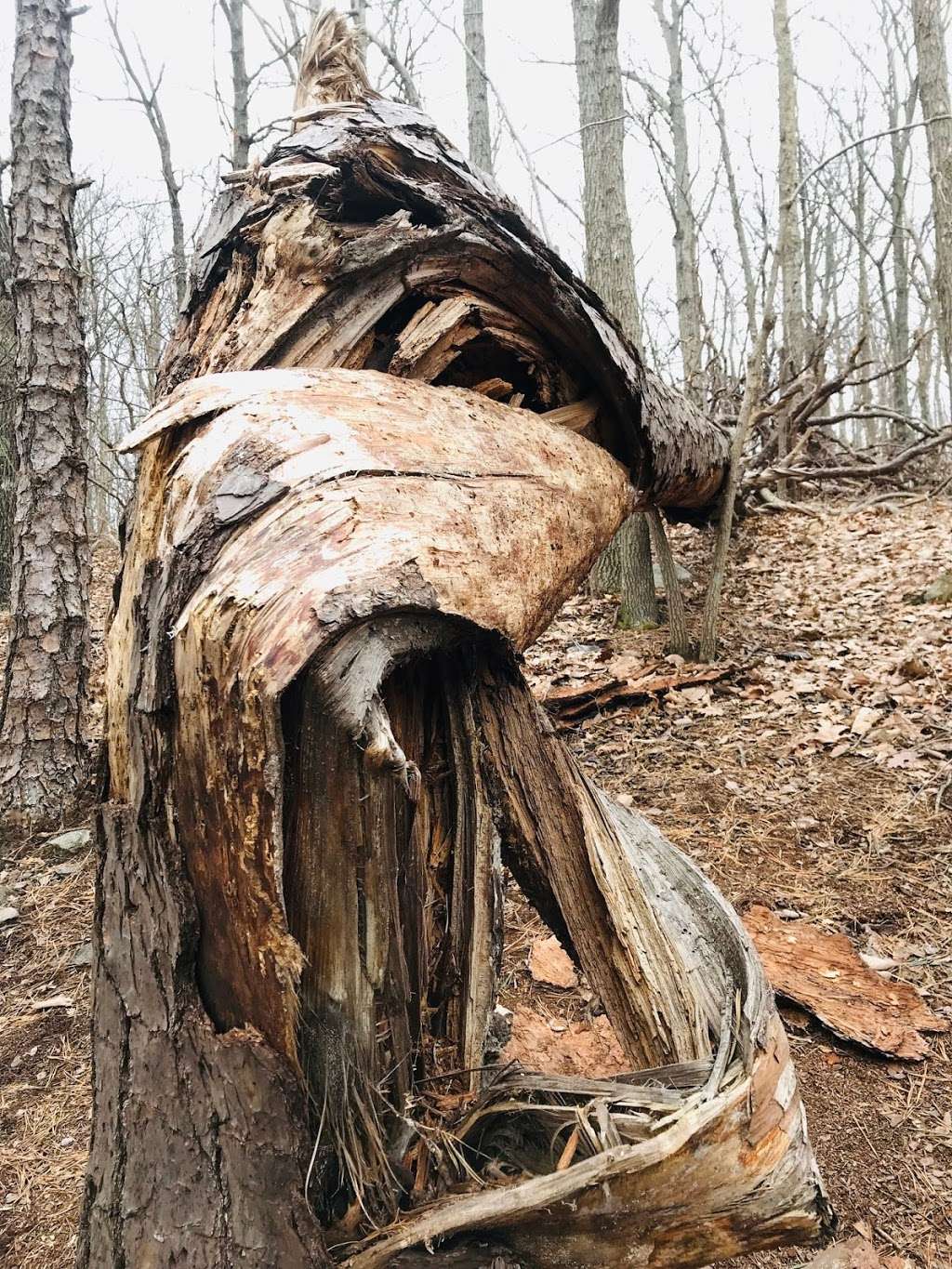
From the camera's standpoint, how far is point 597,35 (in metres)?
6.61

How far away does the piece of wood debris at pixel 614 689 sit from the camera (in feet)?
16.7

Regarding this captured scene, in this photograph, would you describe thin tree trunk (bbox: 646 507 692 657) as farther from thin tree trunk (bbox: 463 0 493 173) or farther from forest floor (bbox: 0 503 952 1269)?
thin tree trunk (bbox: 463 0 493 173)

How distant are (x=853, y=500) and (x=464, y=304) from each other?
320 inches

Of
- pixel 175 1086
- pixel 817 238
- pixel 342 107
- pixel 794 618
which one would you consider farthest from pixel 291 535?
pixel 817 238

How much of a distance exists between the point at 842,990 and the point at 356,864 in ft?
6.92

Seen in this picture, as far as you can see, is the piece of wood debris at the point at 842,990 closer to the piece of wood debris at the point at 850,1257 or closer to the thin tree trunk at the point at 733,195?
the piece of wood debris at the point at 850,1257

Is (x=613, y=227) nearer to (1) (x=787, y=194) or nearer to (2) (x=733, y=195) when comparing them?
(1) (x=787, y=194)

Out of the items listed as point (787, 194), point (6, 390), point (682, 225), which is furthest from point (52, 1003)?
point (682, 225)

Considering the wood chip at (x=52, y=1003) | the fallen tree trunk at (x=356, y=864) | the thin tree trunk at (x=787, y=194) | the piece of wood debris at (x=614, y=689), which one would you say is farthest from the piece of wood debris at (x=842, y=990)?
the thin tree trunk at (x=787, y=194)

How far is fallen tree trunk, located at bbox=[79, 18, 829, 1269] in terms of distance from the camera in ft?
4.44

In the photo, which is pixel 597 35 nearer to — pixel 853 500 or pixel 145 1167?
pixel 853 500

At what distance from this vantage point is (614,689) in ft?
17.0

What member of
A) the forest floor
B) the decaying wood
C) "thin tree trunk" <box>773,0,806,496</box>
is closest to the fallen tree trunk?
the decaying wood

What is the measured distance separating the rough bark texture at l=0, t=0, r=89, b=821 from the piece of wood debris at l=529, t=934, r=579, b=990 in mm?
2538
